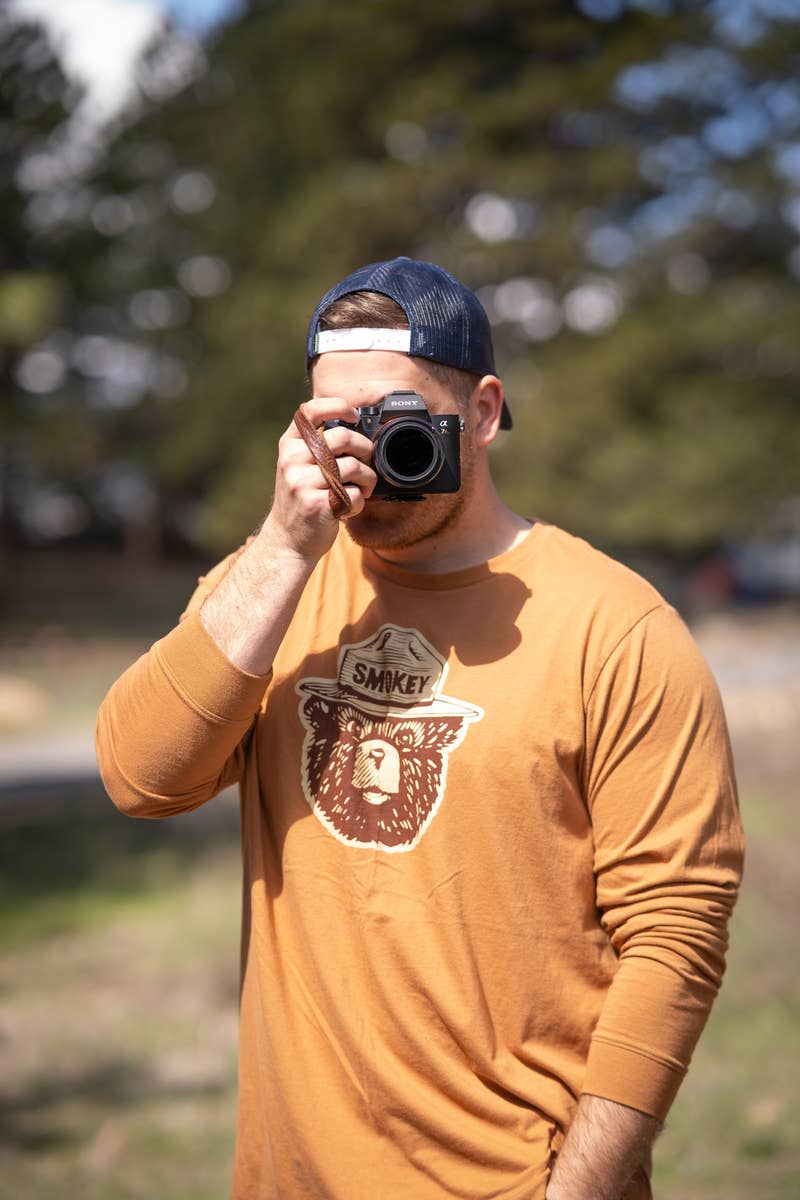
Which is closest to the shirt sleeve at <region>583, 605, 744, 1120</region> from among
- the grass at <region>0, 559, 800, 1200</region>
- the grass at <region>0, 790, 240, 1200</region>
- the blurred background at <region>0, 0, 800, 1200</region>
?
the grass at <region>0, 559, 800, 1200</region>

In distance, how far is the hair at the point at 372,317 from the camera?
186 cm

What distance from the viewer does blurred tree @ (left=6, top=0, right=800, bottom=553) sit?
14.9 m

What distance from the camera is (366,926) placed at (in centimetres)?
181

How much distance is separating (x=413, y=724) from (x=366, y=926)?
0.99 feet

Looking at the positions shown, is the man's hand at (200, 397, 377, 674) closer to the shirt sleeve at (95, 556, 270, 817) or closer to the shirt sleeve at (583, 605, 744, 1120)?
the shirt sleeve at (95, 556, 270, 817)

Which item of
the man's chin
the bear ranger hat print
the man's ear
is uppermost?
the man's ear

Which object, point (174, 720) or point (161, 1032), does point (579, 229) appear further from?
point (174, 720)

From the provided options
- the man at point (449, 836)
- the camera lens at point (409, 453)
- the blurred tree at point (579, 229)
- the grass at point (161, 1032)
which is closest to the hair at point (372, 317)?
the man at point (449, 836)

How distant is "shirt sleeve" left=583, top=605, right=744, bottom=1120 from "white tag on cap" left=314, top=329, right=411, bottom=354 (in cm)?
55

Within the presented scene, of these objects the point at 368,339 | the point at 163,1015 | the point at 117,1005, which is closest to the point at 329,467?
the point at 368,339

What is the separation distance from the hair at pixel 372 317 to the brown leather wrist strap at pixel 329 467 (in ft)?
0.65

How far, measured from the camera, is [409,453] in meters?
1.81

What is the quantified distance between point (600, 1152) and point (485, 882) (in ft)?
1.28

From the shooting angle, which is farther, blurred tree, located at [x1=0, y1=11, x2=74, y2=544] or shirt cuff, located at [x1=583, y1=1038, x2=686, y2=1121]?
blurred tree, located at [x1=0, y1=11, x2=74, y2=544]
